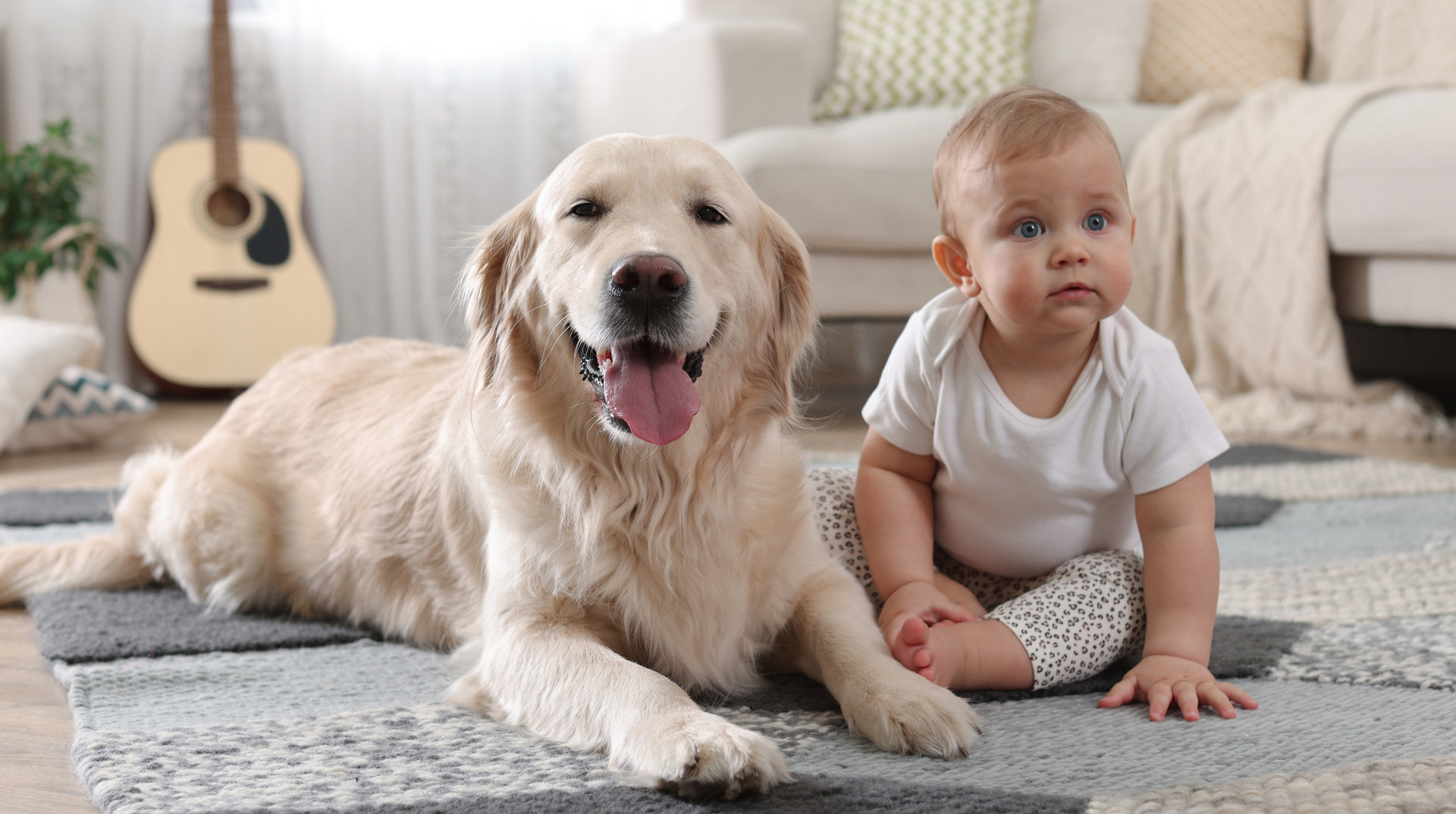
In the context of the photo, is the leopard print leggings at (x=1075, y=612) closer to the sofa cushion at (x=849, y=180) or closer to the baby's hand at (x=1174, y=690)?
the baby's hand at (x=1174, y=690)

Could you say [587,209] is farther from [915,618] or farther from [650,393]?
[915,618]

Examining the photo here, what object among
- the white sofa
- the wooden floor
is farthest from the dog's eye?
the white sofa

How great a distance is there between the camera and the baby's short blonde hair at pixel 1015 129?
1.29 meters

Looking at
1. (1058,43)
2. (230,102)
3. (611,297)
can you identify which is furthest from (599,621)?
(230,102)

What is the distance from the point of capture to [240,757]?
3.62ft

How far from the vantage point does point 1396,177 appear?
2750 millimetres

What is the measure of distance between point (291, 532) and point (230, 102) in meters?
2.97

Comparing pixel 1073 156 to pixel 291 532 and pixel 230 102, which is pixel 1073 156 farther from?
pixel 230 102

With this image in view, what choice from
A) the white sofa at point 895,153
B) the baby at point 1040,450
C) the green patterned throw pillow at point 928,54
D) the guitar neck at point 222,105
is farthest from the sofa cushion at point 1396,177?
the guitar neck at point 222,105

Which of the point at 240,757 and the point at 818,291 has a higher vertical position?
the point at 818,291

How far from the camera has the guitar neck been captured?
4.18 m

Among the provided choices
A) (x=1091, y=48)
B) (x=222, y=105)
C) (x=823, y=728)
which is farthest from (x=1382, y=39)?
(x=222, y=105)

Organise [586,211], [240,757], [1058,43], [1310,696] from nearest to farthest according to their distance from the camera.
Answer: [240,757]
[1310,696]
[586,211]
[1058,43]

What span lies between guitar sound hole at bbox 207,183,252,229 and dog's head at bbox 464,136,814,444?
127 inches
